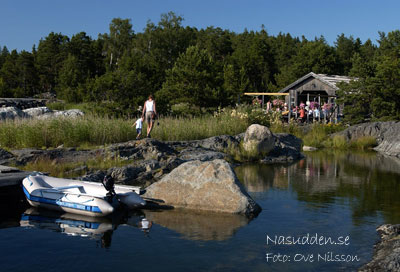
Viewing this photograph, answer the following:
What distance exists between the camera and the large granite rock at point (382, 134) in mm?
21500

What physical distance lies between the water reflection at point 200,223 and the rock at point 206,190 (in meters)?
0.24

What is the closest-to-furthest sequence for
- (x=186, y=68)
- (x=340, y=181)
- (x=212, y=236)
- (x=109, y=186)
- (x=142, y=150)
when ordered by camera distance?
(x=212, y=236)
(x=109, y=186)
(x=340, y=181)
(x=142, y=150)
(x=186, y=68)

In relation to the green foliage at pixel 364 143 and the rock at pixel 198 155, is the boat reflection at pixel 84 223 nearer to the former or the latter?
the rock at pixel 198 155

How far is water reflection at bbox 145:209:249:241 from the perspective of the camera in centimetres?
784

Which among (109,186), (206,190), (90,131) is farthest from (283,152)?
(109,186)

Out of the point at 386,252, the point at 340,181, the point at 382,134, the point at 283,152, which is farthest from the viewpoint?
the point at 382,134

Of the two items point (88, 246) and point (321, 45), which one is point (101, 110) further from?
point (321, 45)

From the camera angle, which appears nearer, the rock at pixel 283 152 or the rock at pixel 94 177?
the rock at pixel 94 177

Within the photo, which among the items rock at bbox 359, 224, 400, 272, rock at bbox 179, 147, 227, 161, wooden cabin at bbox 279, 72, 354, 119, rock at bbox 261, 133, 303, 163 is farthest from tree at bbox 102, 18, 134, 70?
rock at bbox 359, 224, 400, 272

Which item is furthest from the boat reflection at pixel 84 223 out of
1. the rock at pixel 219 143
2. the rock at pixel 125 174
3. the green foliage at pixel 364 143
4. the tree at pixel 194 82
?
the tree at pixel 194 82

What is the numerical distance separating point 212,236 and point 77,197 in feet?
10.2

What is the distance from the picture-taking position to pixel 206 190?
9.49 metres

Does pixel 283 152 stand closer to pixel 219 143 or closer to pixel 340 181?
pixel 219 143

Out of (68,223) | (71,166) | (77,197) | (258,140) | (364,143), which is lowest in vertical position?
(68,223)
